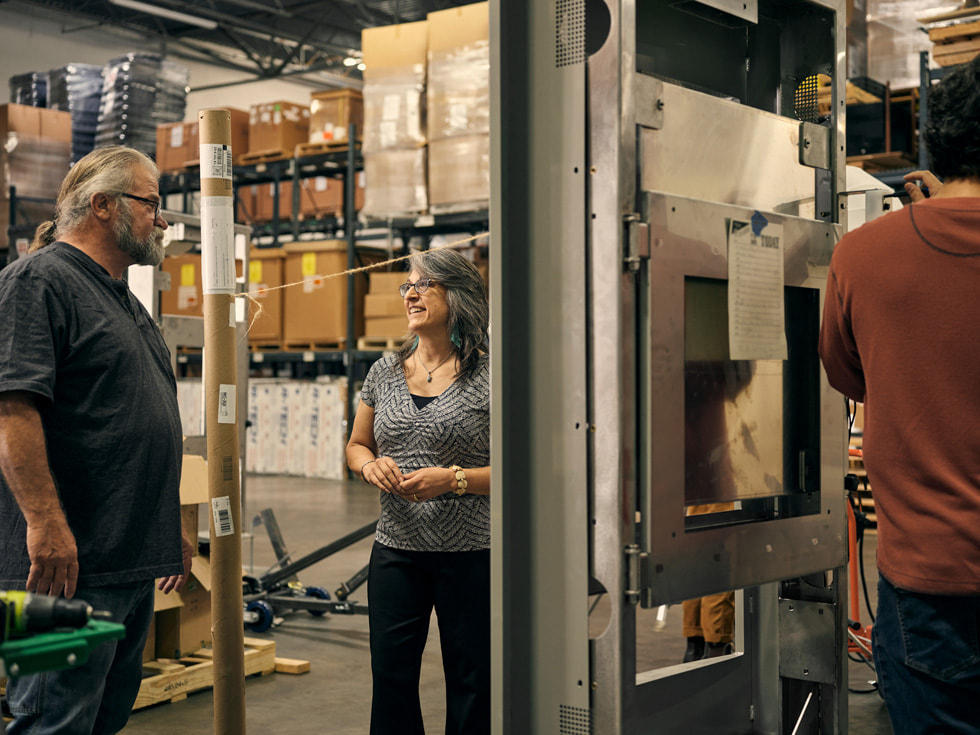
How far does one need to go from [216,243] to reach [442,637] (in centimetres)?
129

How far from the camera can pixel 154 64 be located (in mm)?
12508

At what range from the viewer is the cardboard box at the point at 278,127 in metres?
12.4

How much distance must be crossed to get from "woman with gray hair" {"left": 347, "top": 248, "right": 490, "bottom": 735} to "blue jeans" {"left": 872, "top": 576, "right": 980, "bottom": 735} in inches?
49.6

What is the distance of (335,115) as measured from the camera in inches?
467

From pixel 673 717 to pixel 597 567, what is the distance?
579mm

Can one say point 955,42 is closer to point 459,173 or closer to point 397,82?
point 459,173

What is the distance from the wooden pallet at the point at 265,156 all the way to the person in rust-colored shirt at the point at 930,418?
11.1m

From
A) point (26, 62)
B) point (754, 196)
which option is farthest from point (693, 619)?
point (26, 62)

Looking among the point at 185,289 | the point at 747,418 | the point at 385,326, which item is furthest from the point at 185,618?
the point at 185,289

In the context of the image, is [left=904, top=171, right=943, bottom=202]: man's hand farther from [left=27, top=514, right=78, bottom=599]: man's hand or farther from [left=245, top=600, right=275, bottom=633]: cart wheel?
[left=245, top=600, right=275, bottom=633]: cart wheel

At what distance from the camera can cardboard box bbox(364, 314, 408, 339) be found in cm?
1104

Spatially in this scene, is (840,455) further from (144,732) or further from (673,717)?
(144,732)

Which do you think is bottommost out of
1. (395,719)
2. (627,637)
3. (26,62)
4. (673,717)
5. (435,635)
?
(435,635)

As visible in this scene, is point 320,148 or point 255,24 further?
point 255,24
